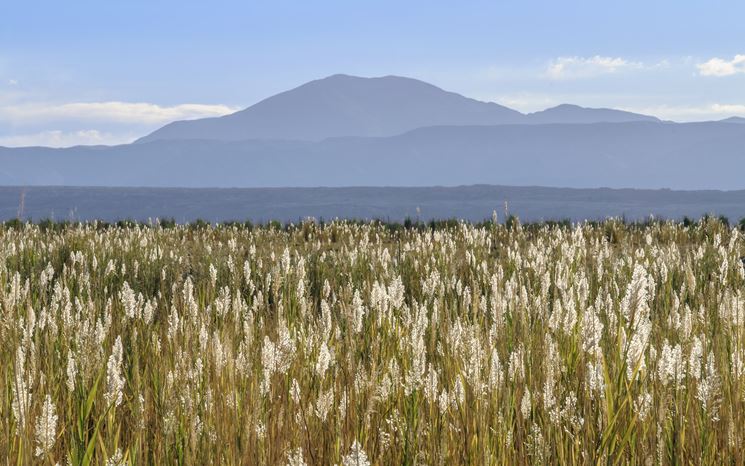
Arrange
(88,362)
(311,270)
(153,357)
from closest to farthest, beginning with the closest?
(88,362) → (153,357) → (311,270)

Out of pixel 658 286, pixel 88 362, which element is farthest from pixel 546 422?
pixel 658 286

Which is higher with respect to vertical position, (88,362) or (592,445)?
(88,362)

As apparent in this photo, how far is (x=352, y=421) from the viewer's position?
3.41 meters

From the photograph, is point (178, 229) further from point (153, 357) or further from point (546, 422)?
point (546, 422)

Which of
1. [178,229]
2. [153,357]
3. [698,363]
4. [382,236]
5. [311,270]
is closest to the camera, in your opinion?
[698,363]

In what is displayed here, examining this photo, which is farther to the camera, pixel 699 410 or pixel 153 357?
pixel 153 357

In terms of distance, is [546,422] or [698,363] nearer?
[546,422]

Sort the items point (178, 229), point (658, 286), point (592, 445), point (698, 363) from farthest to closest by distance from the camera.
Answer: point (178, 229) → point (658, 286) → point (698, 363) → point (592, 445)

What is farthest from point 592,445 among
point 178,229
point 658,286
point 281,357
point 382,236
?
point 178,229

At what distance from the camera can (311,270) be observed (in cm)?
955

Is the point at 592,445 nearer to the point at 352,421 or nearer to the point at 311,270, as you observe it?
the point at 352,421

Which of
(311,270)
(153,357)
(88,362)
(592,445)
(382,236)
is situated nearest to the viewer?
(592,445)

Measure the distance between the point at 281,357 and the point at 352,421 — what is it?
1.24 feet

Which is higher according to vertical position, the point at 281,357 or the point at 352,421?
the point at 281,357
